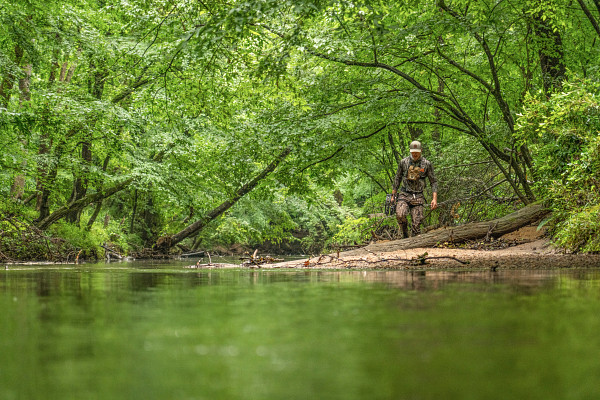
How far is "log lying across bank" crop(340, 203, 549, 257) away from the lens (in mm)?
11959

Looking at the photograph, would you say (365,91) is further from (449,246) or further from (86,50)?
(86,50)

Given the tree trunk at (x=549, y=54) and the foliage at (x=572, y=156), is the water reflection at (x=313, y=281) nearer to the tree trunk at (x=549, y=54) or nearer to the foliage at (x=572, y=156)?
the foliage at (x=572, y=156)

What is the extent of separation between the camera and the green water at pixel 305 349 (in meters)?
1.11

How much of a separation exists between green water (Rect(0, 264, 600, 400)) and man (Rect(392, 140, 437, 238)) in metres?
9.32

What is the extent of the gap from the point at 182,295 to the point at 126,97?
1610cm

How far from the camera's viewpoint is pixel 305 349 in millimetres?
1526

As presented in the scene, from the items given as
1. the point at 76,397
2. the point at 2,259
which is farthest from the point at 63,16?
the point at 76,397

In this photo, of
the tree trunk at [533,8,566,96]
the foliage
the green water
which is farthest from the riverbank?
the green water

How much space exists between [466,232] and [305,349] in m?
11.7

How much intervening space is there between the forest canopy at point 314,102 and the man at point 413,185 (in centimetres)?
87

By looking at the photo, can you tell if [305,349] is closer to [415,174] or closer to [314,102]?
[415,174]

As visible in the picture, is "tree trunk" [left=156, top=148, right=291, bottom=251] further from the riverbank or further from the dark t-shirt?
the riverbank

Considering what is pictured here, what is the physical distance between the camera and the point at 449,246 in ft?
40.1

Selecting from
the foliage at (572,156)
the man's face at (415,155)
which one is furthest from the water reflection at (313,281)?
the man's face at (415,155)
